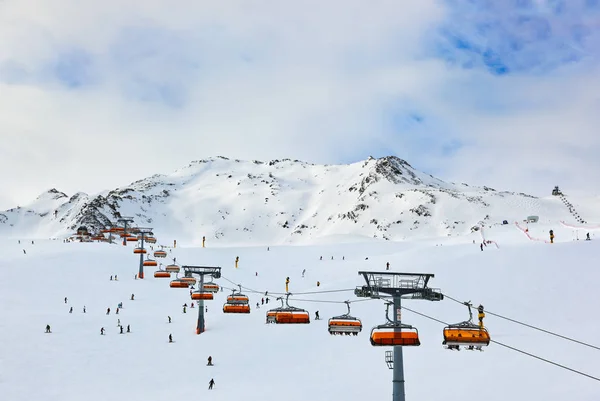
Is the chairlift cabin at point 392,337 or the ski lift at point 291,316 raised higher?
the ski lift at point 291,316

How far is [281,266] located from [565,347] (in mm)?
42239

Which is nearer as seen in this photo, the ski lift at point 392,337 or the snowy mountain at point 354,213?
the ski lift at point 392,337

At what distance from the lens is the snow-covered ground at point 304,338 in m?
28.7

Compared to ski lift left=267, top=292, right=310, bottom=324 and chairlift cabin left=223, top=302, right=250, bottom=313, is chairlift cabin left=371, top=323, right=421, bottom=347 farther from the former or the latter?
chairlift cabin left=223, top=302, right=250, bottom=313

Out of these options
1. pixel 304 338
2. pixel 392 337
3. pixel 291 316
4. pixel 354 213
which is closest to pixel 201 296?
pixel 304 338

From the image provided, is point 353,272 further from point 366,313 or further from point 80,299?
point 80,299

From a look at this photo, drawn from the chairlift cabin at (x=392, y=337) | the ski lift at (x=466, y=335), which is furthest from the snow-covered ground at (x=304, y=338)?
the ski lift at (x=466, y=335)

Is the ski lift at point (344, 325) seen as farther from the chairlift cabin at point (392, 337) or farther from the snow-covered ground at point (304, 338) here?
the snow-covered ground at point (304, 338)

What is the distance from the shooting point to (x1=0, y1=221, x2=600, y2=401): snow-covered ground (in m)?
28.7

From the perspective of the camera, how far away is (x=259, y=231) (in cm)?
17788

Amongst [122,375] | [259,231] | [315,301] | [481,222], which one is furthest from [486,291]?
[259,231]

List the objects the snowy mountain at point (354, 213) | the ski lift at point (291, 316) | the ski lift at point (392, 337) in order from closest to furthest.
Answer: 1. the ski lift at point (392, 337)
2. the ski lift at point (291, 316)
3. the snowy mountain at point (354, 213)

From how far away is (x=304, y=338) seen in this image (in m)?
38.5

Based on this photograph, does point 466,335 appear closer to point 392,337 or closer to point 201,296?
point 392,337
